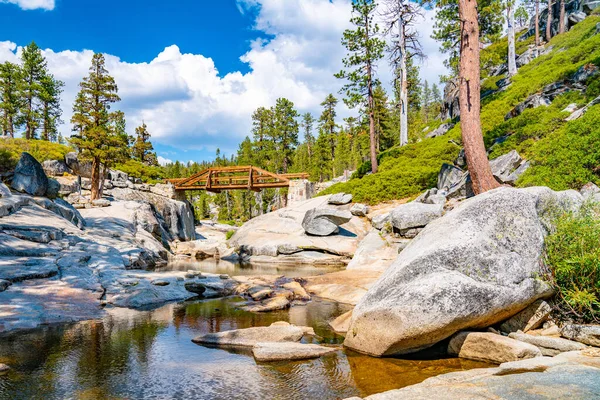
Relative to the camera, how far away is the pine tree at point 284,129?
6191cm

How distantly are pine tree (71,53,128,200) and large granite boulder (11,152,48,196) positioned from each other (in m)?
12.4

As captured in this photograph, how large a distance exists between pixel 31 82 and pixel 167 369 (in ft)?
207

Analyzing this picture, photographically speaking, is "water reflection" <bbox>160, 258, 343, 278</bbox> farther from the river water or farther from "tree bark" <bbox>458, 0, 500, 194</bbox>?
the river water

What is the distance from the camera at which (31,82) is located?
173ft

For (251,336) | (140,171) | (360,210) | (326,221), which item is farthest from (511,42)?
(140,171)

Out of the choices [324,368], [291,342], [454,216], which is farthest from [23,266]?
[454,216]

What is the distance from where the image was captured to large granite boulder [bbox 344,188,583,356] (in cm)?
622

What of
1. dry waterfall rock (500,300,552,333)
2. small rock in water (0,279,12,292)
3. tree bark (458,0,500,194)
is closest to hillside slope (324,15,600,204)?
tree bark (458,0,500,194)

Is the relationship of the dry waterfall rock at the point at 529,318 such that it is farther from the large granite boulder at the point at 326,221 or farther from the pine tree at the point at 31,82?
the pine tree at the point at 31,82

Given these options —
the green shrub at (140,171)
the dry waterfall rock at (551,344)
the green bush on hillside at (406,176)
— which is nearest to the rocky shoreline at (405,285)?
the dry waterfall rock at (551,344)

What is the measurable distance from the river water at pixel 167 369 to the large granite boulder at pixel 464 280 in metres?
0.60

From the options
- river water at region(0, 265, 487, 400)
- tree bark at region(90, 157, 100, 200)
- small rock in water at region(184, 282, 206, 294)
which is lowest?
river water at region(0, 265, 487, 400)

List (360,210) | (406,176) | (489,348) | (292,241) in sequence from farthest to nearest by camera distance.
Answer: (406,176), (360,210), (292,241), (489,348)

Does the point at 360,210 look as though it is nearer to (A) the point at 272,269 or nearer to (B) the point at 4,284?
(A) the point at 272,269
